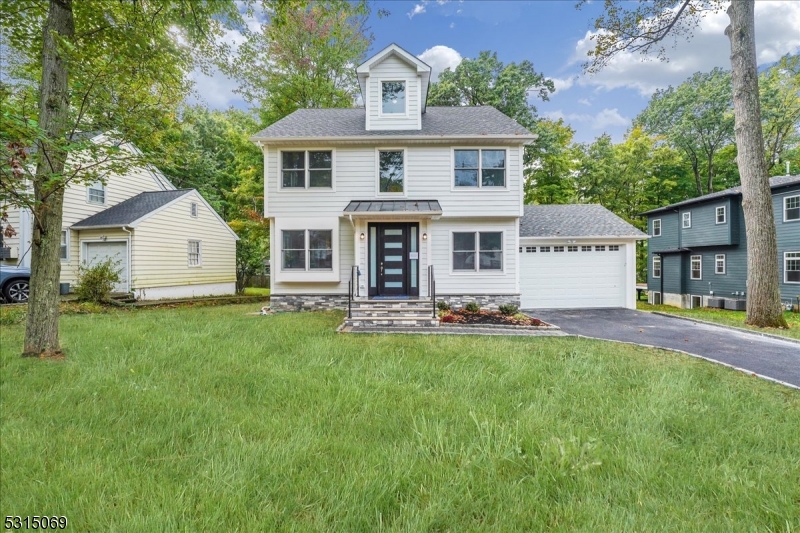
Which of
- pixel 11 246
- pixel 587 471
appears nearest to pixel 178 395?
pixel 587 471

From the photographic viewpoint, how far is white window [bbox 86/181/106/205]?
1322 cm

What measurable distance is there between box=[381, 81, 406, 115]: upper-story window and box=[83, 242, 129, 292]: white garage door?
10.9 metres

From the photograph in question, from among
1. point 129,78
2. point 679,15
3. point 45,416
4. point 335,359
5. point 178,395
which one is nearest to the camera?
point 45,416

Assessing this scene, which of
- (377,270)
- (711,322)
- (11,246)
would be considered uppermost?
(11,246)

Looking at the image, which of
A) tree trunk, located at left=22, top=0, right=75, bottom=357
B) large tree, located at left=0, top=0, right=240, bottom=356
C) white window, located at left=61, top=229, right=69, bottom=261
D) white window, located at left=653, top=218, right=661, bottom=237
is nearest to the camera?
large tree, located at left=0, top=0, right=240, bottom=356

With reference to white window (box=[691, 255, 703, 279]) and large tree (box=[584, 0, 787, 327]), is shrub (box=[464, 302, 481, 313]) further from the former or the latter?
white window (box=[691, 255, 703, 279])

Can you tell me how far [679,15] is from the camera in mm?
10062

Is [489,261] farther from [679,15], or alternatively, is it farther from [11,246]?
[11,246]

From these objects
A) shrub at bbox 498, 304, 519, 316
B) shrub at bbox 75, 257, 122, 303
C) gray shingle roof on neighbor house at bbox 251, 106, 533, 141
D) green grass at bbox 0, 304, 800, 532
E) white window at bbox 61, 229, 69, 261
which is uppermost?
gray shingle roof on neighbor house at bbox 251, 106, 533, 141

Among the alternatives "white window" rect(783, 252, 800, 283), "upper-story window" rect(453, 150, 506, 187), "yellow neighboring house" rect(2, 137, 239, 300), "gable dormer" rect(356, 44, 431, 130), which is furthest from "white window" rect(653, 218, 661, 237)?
"yellow neighboring house" rect(2, 137, 239, 300)

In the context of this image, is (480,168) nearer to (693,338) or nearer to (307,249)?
(307,249)

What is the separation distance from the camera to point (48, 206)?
176 inches

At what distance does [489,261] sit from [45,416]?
9.63 meters

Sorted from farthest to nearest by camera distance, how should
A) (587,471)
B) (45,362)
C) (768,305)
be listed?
(768,305) < (45,362) < (587,471)
